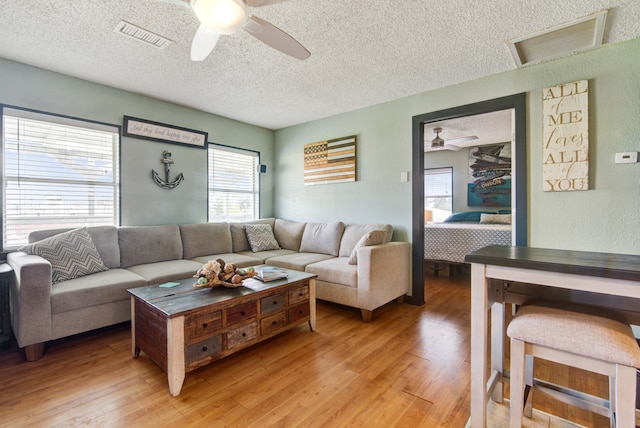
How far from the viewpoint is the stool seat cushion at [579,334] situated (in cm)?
107

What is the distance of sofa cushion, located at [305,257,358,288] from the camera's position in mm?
2892

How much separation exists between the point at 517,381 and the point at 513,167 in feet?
7.12

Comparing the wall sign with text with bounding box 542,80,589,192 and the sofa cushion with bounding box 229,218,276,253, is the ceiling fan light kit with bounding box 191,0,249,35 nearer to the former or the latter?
the wall sign with text with bounding box 542,80,589,192

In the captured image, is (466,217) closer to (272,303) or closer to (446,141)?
(446,141)

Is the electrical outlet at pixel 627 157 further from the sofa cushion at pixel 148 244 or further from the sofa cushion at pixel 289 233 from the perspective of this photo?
the sofa cushion at pixel 148 244

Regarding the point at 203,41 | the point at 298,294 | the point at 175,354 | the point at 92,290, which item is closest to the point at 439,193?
the point at 298,294

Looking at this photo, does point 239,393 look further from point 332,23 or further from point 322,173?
point 322,173

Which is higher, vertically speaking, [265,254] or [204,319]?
[265,254]

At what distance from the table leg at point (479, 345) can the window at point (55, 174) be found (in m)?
3.59

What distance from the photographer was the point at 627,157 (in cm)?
227

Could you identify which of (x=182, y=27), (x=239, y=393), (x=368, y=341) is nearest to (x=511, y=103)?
(x=368, y=341)

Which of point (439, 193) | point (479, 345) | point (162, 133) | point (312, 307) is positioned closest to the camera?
point (479, 345)

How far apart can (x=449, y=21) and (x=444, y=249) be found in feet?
10.6

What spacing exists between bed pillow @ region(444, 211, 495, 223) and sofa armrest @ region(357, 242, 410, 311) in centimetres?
335
